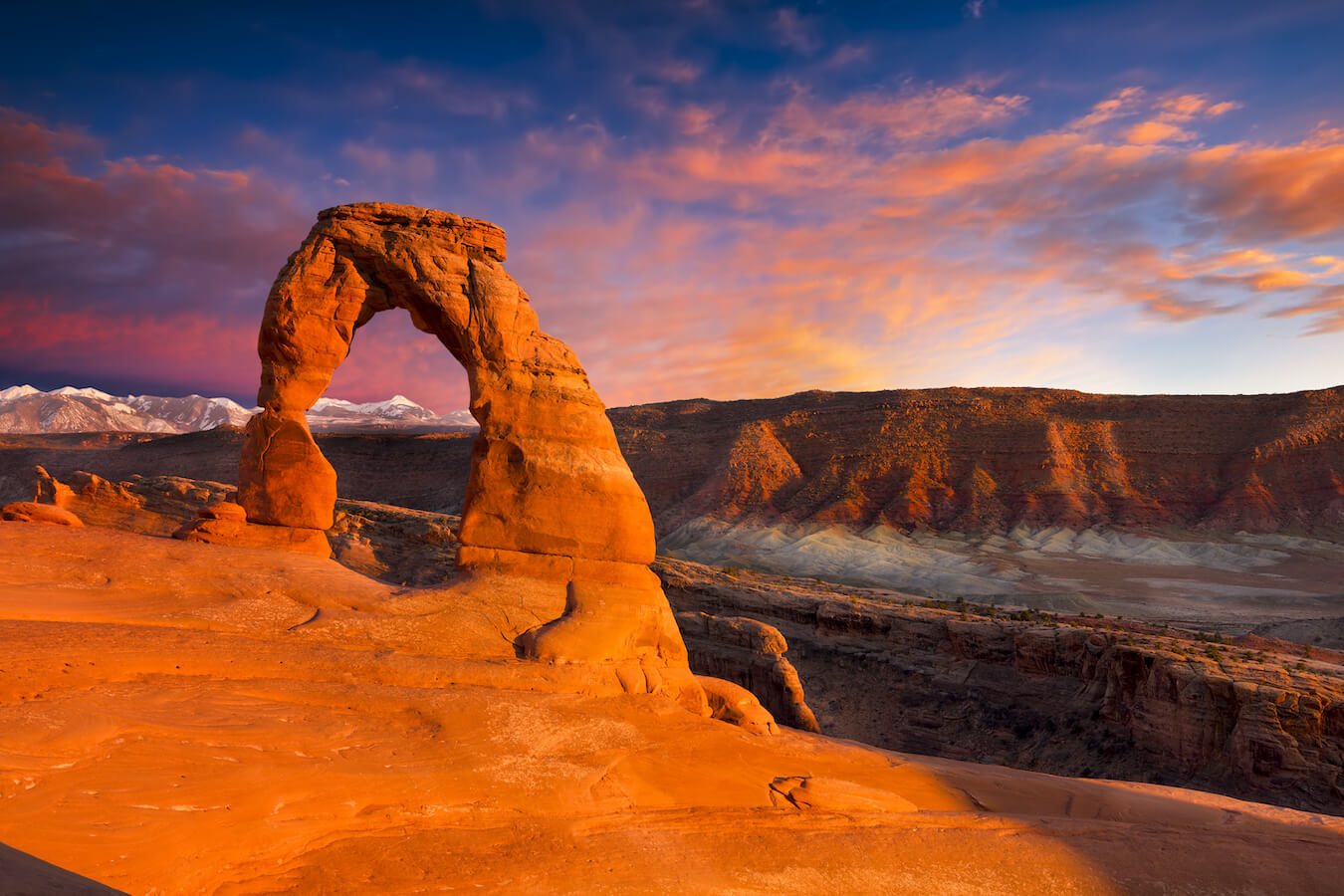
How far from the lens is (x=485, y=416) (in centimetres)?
1175

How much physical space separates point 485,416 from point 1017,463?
52583 millimetres

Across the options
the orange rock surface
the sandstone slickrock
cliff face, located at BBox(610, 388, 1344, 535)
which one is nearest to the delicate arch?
the orange rock surface

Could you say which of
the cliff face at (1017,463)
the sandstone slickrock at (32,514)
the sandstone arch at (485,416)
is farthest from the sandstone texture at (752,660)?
the cliff face at (1017,463)

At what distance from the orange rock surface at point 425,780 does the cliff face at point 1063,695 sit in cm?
476

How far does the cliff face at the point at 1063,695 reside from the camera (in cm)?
1309

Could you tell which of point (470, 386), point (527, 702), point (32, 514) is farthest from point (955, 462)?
point (32, 514)

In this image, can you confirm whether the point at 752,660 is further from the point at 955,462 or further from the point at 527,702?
the point at 955,462

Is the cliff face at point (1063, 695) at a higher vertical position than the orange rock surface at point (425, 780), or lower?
lower

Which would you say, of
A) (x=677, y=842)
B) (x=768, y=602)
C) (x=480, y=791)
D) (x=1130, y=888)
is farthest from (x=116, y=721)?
(x=768, y=602)

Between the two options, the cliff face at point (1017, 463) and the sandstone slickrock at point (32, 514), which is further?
the cliff face at point (1017, 463)

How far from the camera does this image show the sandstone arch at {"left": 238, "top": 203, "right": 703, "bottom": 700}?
11.3 m

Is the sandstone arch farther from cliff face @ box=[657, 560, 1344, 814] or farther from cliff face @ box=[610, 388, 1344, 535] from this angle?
cliff face @ box=[610, 388, 1344, 535]

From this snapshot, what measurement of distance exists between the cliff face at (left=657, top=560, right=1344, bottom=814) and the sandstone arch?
841 cm

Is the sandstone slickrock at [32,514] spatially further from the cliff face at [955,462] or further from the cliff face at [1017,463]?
the cliff face at [1017,463]
